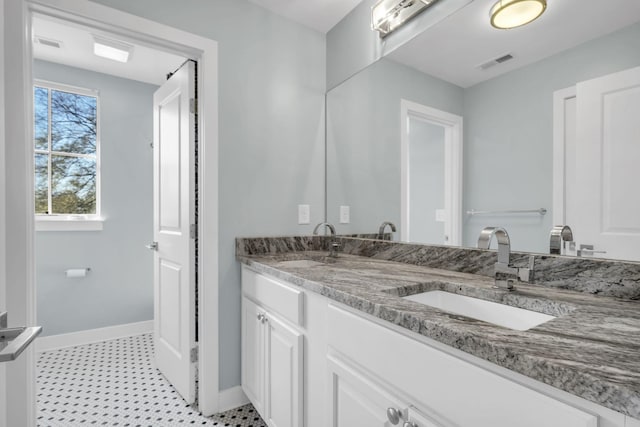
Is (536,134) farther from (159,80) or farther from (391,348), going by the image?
(159,80)

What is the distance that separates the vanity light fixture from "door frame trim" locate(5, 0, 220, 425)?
4.53ft

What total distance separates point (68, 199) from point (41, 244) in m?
0.43

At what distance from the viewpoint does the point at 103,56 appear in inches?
101

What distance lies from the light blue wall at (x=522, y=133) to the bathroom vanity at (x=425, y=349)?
0.14m

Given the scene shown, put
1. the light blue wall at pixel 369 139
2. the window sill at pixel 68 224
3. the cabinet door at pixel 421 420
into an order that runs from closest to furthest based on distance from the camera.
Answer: the cabinet door at pixel 421 420 → the light blue wall at pixel 369 139 → the window sill at pixel 68 224

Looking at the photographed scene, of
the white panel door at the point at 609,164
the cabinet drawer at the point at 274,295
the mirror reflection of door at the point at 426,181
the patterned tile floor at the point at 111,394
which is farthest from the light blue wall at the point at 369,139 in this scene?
the patterned tile floor at the point at 111,394

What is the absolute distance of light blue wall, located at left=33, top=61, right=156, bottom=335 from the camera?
106 inches

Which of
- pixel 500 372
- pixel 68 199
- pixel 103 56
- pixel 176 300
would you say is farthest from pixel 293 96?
pixel 68 199

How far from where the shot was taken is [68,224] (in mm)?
2723

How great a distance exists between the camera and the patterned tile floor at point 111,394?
5.69 feet

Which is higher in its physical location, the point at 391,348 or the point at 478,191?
the point at 478,191

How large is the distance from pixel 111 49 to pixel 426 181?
2507 millimetres

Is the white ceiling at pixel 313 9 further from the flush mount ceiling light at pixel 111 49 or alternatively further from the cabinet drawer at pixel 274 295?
the cabinet drawer at pixel 274 295

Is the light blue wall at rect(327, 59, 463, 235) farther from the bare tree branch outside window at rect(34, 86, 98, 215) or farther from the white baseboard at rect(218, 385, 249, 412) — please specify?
the bare tree branch outside window at rect(34, 86, 98, 215)
